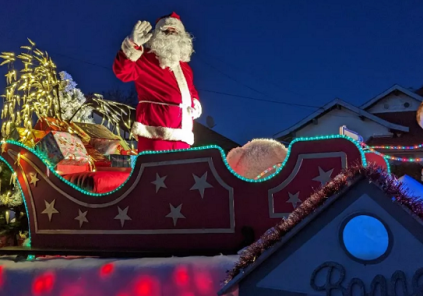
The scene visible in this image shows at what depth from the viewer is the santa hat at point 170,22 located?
4.30 meters

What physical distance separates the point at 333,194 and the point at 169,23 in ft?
11.0

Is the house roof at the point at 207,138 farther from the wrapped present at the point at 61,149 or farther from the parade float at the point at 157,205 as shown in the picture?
the parade float at the point at 157,205

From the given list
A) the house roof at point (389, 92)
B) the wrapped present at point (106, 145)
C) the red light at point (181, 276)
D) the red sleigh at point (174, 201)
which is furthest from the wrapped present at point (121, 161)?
the house roof at point (389, 92)

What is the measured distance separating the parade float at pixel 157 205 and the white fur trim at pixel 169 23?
4.68 feet

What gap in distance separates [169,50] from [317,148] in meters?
2.01

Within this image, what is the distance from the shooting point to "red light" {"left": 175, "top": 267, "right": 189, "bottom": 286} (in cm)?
267

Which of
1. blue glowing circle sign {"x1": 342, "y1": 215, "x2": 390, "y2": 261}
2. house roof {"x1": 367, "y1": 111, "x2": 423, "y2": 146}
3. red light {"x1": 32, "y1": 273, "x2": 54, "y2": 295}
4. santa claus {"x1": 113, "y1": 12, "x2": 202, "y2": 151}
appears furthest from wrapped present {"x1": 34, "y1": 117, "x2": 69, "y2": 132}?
house roof {"x1": 367, "y1": 111, "x2": 423, "y2": 146}

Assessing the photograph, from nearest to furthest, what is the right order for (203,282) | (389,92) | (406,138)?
(203,282)
(406,138)
(389,92)

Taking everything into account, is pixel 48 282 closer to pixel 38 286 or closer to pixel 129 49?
pixel 38 286

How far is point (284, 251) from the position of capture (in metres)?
1.45

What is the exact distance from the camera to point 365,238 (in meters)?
1.34

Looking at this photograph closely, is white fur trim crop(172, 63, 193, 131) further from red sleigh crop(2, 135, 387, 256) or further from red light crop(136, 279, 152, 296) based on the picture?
red light crop(136, 279, 152, 296)

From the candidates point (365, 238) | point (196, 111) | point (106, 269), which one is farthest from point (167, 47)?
point (365, 238)

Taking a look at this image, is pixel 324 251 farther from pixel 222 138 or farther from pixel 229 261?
pixel 222 138
